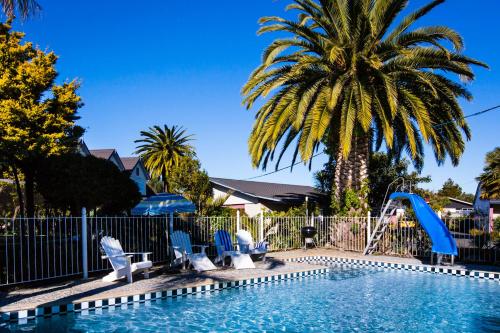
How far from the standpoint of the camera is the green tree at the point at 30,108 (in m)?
15.0

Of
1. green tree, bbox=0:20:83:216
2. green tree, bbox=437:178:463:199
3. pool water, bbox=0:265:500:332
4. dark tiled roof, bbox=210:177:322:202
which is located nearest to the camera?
pool water, bbox=0:265:500:332

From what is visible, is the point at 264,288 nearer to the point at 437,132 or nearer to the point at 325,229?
the point at 325,229

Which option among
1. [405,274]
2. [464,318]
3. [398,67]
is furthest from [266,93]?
[464,318]

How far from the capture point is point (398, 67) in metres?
16.2

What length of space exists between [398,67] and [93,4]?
10712 millimetres

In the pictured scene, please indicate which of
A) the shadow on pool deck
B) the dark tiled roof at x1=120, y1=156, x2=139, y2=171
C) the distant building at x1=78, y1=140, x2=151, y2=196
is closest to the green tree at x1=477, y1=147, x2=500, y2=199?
the shadow on pool deck

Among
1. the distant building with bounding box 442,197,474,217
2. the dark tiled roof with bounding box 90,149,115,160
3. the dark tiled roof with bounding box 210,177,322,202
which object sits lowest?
the distant building with bounding box 442,197,474,217

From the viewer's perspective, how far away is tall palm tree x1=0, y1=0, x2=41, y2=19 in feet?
23.0

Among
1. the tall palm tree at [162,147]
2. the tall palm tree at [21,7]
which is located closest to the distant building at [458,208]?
the tall palm tree at [21,7]

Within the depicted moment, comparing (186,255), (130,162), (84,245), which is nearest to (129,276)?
A: (84,245)

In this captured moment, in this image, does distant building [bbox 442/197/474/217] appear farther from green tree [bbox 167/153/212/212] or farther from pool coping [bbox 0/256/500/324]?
green tree [bbox 167/153/212/212]

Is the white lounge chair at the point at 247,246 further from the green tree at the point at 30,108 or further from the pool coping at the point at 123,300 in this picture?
the green tree at the point at 30,108

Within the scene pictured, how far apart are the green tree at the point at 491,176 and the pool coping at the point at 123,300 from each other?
728 inches

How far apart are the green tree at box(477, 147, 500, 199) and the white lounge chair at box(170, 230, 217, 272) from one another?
780 inches
